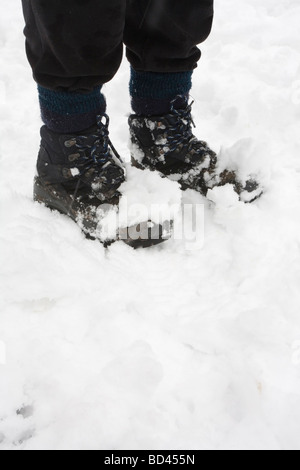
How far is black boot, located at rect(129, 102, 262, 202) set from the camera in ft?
4.47

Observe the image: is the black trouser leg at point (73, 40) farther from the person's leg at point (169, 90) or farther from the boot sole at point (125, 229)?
the boot sole at point (125, 229)

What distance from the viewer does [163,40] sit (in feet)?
3.85

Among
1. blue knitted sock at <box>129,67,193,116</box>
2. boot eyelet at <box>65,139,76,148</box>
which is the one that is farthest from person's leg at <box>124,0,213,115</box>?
boot eyelet at <box>65,139,76,148</box>

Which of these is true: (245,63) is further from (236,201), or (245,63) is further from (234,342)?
(234,342)

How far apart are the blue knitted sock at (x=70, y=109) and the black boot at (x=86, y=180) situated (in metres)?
0.03

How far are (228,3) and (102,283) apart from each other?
307 cm

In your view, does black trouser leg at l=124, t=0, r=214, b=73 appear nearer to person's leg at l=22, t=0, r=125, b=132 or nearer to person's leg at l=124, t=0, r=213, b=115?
person's leg at l=124, t=0, r=213, b=115

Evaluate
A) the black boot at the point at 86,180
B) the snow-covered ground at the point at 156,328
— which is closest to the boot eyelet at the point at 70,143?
the black boot at the point at 86,180

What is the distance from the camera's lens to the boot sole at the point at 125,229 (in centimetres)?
125

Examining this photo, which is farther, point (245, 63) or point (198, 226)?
point (245, 63)

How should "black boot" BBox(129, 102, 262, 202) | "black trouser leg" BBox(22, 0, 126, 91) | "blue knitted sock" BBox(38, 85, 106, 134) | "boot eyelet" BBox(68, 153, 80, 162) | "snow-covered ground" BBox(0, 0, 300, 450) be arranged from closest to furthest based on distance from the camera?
"snow-covered ground" BBox(0, 0, 300, 450) < "black trouser leg" BBox(22, 0, 126, 91) < "blue knitted sock" BBox(38, 85, 106, 134) < "boot eyelet" BBox(68, 153, 80, 162) < "black boot" BBox(129, 102, 262, 202)

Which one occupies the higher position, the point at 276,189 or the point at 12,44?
the point at 12,44

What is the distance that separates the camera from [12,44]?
2.54 m

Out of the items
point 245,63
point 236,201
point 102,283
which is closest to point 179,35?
point 236,201
